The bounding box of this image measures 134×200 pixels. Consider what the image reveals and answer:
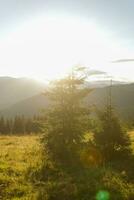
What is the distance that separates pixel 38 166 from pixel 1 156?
536 cm

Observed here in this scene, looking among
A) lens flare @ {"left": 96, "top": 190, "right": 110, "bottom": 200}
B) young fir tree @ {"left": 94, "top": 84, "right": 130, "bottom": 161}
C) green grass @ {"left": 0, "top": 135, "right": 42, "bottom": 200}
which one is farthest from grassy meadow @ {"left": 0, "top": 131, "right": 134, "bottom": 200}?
young fir tree @ {"left": 94, "top": 84, "right": 130, "bottom": 161}

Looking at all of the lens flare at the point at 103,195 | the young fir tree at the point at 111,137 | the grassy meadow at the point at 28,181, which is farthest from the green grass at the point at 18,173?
the young fir tree at the point at 111,137

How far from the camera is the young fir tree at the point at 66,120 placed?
23.3m

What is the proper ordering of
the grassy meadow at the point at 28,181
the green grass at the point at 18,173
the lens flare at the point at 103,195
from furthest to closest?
the green grass at the point at 18,173
the grassy meadow at the point at 28,181
the lens flare at the point at 103,195

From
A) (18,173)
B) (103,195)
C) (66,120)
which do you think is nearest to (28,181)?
(18,173)

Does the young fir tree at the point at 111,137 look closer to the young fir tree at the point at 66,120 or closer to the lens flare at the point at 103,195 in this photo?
the young fir tree at the point at 66,120

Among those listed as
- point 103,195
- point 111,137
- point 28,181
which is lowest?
point 28,181

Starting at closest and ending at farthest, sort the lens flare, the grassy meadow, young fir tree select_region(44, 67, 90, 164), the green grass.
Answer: the lens flare, the grassy meadow, the green grass, young fir tree select_region(44, 67, 90, 164)

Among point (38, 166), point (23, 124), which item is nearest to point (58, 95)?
point (38, 166)

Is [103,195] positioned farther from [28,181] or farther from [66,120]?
[66,120]

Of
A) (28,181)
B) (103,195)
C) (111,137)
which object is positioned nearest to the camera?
(103,195)

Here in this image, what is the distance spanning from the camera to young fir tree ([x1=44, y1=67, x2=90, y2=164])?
76.4ft

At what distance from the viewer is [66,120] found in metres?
23.7

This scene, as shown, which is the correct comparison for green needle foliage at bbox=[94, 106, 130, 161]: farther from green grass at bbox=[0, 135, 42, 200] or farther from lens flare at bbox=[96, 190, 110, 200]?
lens flare at bbox=[96, 190, 110, 200]
